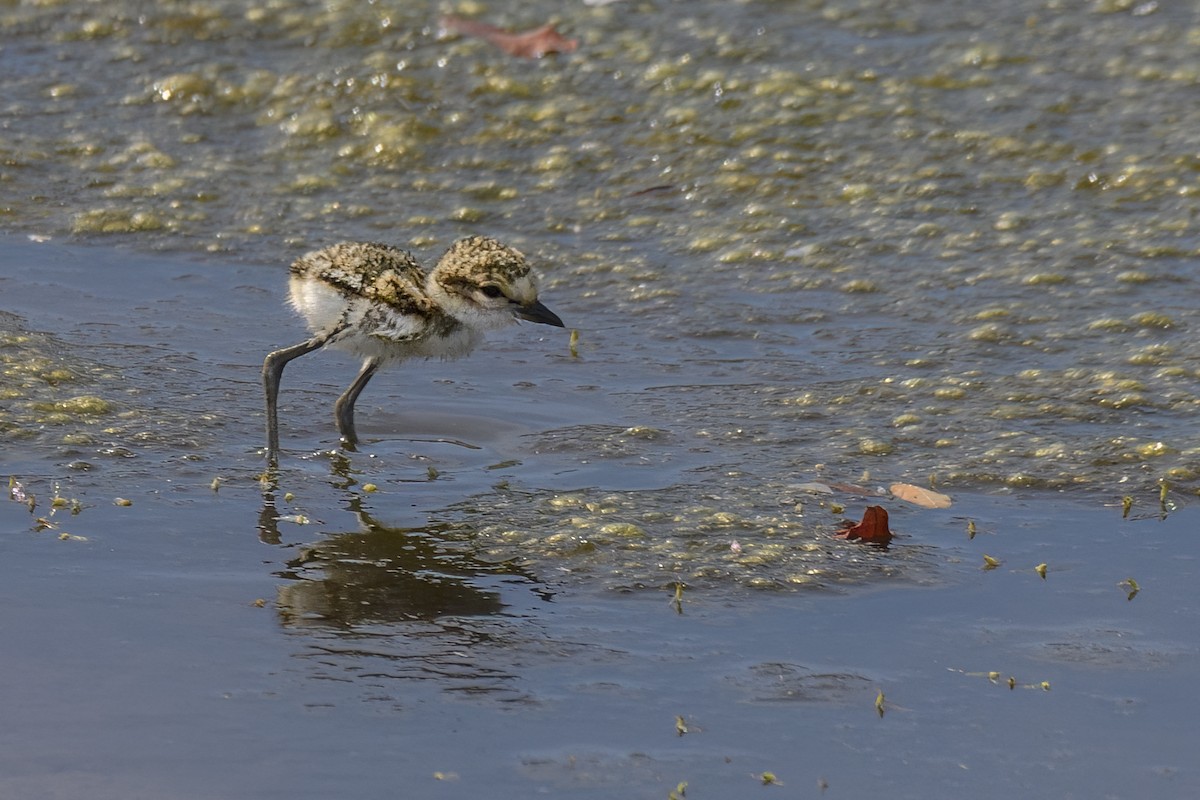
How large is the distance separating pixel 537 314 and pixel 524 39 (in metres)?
3.71

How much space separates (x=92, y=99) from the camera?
32.8ft

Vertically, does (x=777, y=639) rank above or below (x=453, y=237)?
below

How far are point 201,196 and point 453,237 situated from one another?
140 centimetres

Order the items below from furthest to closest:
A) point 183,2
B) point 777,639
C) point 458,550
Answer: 1. point 183,2
2. point 458,550
3. point 777,639

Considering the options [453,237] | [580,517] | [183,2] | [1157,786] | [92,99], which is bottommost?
[1157,786]

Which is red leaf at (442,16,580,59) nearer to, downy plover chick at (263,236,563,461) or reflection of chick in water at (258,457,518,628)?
downy plover chick at (263,236,563,461)

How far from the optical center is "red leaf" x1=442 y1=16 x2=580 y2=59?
1008 cm

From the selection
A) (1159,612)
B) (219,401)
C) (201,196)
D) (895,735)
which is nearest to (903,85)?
(201,196)

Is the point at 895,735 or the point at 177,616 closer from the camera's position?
the point at 895,735

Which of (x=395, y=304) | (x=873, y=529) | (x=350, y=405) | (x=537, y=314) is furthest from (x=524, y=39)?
(x=873, y=529)

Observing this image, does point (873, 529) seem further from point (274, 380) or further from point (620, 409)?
point (274, 380)

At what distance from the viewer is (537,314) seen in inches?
272

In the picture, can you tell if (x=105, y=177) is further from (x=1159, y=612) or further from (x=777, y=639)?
(x=1159, y=612)

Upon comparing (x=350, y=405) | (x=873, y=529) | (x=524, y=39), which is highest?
(x=524, y=39)
